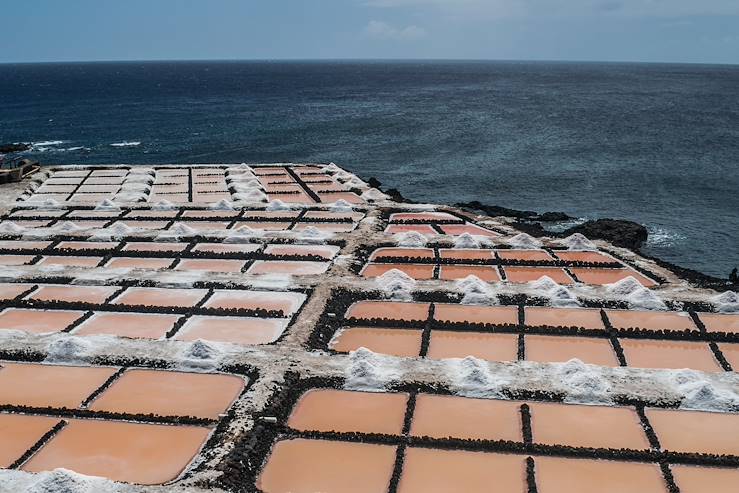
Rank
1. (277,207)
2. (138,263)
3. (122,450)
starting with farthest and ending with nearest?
(277,207)
(138,263)
(122,450)

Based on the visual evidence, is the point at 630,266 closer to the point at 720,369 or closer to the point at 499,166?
the point at 720,369

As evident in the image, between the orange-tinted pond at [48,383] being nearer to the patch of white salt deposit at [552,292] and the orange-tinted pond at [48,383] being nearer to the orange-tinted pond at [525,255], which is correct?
the patch of white salt deposit at [552,292]

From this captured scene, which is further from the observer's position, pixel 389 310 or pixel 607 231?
pixel 607 231

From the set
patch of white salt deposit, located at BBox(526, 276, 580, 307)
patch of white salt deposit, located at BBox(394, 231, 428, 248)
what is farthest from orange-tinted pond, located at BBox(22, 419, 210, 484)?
patch of white salt deposit, located at BBox(394, 231, 428, 248)

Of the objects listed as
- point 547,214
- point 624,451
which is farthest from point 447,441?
point 547,214

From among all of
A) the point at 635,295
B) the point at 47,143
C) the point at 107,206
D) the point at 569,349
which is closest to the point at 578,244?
the point at 635,295

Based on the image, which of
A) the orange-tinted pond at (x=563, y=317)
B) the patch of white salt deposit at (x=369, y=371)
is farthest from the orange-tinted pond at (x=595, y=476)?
the orange-tinted pond at (x=563, y=317)

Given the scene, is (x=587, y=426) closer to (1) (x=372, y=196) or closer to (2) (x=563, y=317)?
(2) (x=563, y=317)
